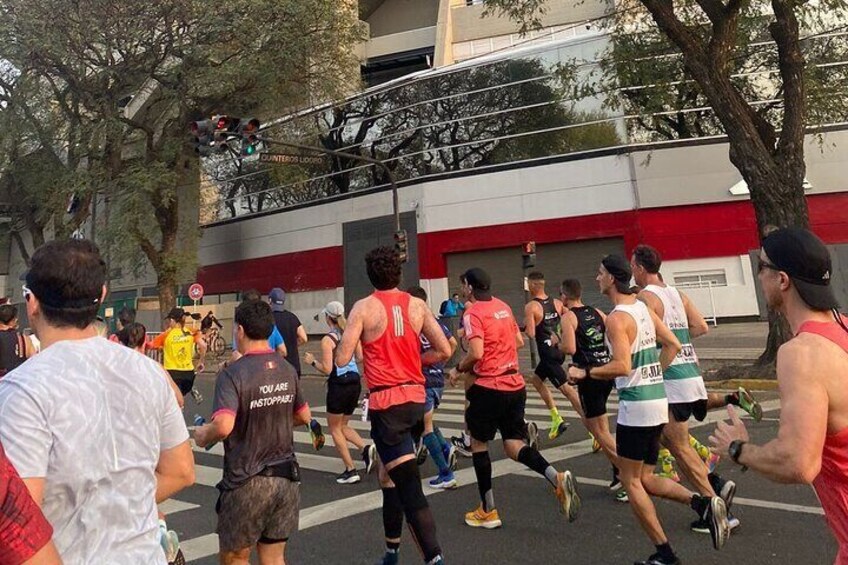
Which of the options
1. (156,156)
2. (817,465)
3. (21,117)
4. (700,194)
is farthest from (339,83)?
(817,465)

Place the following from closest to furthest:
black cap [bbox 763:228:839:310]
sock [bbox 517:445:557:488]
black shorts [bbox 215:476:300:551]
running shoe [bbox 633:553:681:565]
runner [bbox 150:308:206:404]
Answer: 1. black cap [bbox 763:228:839:310]
2. black shorts [bbox 215:476:300:551]
3. running shoe [bbox 633:553:681:565]
4. sock [bbox 517:445:557:488]
5. runner [bbox 150:308:206:404]

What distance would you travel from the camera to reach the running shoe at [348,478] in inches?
262

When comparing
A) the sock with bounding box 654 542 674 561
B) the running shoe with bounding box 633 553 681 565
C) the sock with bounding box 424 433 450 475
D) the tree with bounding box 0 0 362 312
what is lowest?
the running shoe with bounding box 633 553 681 565

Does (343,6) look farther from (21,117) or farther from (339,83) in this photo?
(21,117)

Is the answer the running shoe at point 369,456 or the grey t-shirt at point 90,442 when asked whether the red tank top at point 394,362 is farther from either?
the running shoe at point 369,456

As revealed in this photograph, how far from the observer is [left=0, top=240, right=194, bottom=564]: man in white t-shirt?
1.63 m

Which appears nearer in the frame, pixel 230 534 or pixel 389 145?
pixel 230 534

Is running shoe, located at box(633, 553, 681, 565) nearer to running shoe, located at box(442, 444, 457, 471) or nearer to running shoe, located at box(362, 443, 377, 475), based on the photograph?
running shoe, located at box(442, 444, 457, 471)

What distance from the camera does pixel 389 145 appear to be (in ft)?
97.5

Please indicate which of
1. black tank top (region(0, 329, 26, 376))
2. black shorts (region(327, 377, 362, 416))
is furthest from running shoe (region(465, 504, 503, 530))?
black tank top (region(0, 329, 26, 376))

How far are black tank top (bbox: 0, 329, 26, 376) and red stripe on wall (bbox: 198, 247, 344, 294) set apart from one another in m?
24.2

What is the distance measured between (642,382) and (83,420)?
3.66 metres

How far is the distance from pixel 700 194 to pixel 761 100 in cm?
414

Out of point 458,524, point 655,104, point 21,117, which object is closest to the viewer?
point 458,524
